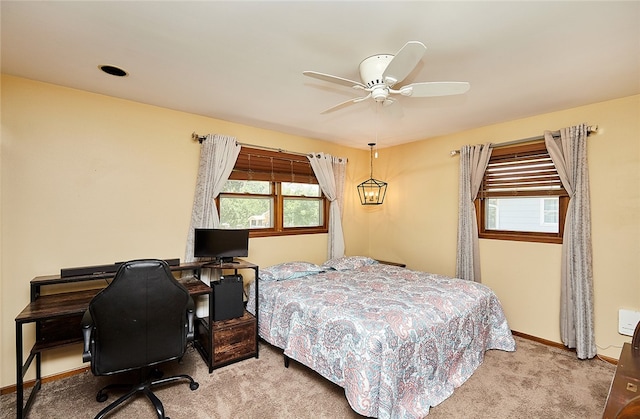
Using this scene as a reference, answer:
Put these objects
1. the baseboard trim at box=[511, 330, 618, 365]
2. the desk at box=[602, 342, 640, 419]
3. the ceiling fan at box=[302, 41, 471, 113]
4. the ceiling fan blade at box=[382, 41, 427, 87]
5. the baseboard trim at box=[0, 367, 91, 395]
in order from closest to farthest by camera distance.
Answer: the desk at box=[602, 342, 640, 419] → the ceiling fan blade at box=[382, 41, 427, 87] → the ceiling fan at box=[302, 41, 471, 113] → the baseboard trim at box=[0, 367, 91, 395] → the baseboard trim at box=[511, 330, 618, 365]

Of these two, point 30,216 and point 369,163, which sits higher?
point 369,163

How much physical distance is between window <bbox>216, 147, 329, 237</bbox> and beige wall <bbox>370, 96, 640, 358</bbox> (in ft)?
4.41

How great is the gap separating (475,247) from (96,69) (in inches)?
166

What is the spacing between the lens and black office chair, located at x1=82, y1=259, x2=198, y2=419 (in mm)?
1811

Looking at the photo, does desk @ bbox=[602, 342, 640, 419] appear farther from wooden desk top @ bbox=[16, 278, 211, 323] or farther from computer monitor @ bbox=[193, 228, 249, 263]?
computer monitor @ bbox=[193, 228, 249, 263]

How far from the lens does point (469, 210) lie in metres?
3.66

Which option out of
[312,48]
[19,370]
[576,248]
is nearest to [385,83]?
[312,48]

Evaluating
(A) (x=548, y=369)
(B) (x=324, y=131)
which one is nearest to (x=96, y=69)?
(B) (x=324, y=131)

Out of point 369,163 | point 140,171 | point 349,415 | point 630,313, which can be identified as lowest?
point 349,415

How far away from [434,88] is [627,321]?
2.92 m

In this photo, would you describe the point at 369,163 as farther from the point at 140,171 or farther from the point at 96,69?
the point at 96,69

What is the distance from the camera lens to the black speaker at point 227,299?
274 cm

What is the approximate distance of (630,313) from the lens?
269cm

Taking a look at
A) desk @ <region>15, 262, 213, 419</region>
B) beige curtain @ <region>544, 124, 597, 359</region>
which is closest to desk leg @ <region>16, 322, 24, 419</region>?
desk @ <region>15, 262, 213, 419</region>
